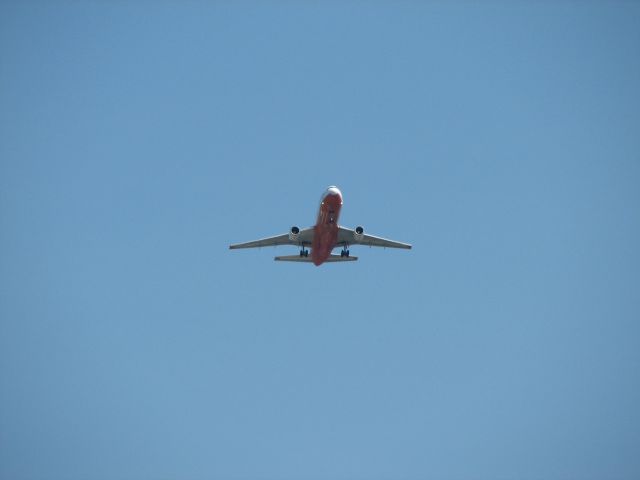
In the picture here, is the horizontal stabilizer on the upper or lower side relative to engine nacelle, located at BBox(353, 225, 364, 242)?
lower

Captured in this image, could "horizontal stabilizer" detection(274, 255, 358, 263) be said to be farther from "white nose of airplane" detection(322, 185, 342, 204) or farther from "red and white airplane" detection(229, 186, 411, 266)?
"white nose of airplane" detection(322, 185, 342, 204)

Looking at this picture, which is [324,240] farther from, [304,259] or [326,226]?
[304,259]

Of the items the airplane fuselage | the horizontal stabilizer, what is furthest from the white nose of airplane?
the horizontal stabilizer

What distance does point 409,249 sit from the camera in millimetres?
64500

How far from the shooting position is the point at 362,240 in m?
62.8

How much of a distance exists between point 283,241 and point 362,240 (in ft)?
19.6

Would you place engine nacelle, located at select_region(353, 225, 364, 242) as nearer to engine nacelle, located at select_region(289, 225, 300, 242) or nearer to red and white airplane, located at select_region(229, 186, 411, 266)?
red and white airplane, located at select_region(229, 186, 411, 266)

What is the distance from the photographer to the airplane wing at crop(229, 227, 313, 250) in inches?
2403

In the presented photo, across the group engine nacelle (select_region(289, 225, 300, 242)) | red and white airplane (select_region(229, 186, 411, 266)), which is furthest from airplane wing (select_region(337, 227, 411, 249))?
engine nacelle (select_region(289, 225, 300, 242))

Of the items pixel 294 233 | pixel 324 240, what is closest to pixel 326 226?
pixel 324 240

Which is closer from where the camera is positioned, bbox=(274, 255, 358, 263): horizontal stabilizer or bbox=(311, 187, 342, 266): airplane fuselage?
bbox=(311, 187, 342, 266): airplane fuselage

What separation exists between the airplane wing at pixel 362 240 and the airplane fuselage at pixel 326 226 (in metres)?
1.34

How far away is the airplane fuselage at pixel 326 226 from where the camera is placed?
183 feet

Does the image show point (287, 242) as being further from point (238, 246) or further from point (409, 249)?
point (409, 249)
